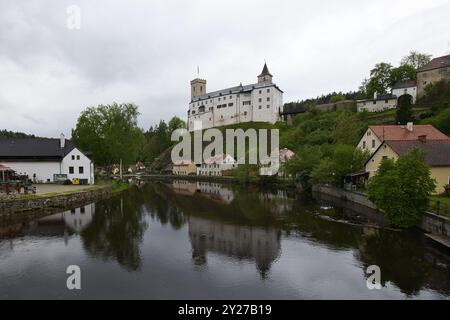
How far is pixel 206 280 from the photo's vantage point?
40.5 ft

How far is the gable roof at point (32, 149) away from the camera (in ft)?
132

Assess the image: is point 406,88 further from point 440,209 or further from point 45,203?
point 45,203

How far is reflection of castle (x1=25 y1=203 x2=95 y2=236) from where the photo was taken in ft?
64.5

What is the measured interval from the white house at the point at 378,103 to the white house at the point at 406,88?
121 cm

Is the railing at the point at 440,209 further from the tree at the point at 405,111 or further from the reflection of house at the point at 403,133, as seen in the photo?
the tree at the point at 405,111

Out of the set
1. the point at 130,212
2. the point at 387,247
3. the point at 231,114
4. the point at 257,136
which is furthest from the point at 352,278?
the point at 231,114

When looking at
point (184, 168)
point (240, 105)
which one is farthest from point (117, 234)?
point (240, 105)

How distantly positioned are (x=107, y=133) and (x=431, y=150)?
4282 centimetres

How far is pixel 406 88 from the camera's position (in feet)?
218

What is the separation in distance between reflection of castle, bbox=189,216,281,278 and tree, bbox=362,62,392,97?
6806cm

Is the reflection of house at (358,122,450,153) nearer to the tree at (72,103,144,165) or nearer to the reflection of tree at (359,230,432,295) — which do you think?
the reflection of tree at (359,230,432,295)
